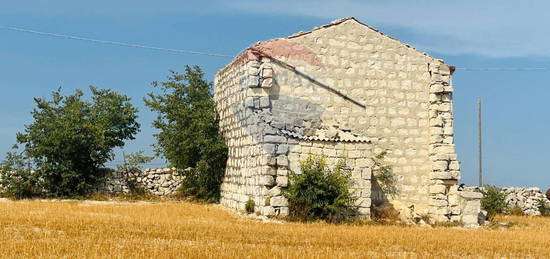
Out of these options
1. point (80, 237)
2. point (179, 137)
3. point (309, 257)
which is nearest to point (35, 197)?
point (179, 137)

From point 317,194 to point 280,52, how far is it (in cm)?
485

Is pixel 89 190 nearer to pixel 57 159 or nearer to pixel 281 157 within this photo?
pixel 57 159

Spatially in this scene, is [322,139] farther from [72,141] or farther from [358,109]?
[72,141]

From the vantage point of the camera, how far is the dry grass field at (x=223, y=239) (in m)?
10.6

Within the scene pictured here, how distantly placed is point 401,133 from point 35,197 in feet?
45.9

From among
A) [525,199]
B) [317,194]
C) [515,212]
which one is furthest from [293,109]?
[525,199]

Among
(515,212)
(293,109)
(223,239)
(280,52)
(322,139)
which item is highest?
(280,52)

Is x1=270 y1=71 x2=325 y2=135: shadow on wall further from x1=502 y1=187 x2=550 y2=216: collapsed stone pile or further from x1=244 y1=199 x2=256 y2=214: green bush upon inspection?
x1=502 y1=187 x2=550 y2=216: collapsed stone pile

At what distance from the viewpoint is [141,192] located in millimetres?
25531

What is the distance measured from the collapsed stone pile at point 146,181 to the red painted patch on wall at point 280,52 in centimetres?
764

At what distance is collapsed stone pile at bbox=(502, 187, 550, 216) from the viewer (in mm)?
27641

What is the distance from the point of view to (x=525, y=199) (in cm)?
2803

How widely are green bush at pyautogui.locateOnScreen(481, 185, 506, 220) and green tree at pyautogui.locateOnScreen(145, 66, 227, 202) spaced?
10229 millimetres

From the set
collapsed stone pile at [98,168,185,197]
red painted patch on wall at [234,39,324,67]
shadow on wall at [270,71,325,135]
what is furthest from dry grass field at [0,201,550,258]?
collapsed stone pile at [98,168,185,197]
